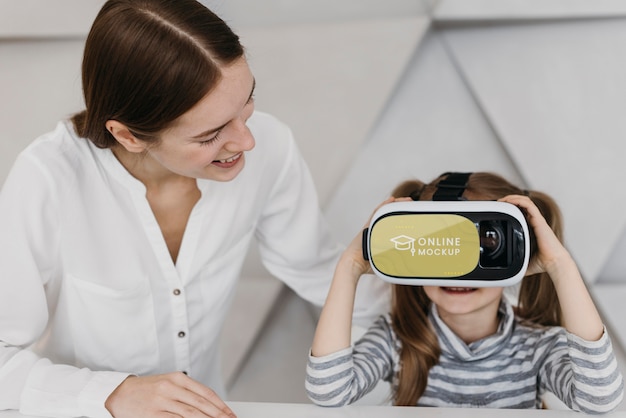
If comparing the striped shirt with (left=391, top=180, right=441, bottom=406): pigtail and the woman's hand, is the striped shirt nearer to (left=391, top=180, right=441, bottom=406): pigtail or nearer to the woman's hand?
(left=391, top=180, right=441, bottom=406): pigtail

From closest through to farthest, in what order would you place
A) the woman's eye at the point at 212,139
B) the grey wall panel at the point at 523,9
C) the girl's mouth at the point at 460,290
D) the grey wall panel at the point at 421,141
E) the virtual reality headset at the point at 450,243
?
1. the virtual reality headset at the point at 450,243
2. the woman's eye at the point at 212,139
3. the girl's mouth at the point at 460,290
4. the grey wall panel at the point at 523,9
5. the grey wall panel at the point at 421,141

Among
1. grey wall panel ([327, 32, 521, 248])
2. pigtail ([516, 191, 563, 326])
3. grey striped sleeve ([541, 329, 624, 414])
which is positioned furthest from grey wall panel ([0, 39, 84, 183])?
grey striped sleeve ([541, 329, 624, 414])

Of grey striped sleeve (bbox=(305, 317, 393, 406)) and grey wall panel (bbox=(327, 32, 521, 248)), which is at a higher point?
grey wall panel (bbox=(327, 32, 521, 248))

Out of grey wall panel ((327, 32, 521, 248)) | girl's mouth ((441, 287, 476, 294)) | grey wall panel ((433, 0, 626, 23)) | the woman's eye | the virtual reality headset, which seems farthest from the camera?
grey wall panel ((327, 32, 521, 248))

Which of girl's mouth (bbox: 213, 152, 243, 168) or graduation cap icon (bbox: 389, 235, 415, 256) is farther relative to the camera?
girl's mouth (bbox: 213, 152, 243, 168)

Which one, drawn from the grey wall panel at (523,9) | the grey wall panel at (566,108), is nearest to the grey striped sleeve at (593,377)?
the grey wall panel at (566,108)

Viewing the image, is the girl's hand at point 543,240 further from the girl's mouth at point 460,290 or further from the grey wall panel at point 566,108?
the grey wall panel at point 566,108

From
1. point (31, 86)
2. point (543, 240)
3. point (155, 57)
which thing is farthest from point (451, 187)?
point (31, 86)

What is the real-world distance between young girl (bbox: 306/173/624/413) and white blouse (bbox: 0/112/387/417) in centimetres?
11

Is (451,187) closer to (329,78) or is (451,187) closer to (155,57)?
(155,57)

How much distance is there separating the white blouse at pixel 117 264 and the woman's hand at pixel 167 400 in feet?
0.08

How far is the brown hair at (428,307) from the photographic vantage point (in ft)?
3.64

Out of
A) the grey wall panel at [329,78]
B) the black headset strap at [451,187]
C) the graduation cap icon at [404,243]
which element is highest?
the grey wall panel at [329,78]

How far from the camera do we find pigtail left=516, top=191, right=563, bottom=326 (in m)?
Result: 1.15
